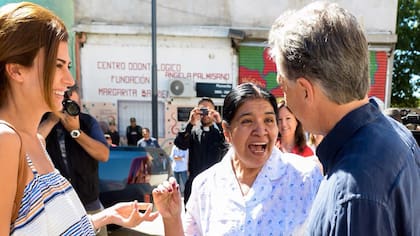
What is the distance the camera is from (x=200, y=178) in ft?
6.05

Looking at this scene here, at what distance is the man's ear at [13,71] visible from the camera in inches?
44.0

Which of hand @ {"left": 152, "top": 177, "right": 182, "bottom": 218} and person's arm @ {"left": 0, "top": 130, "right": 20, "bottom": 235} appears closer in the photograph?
person's arm @ {"left": 0, "top": 130, "right": 20, "bottom": 235}

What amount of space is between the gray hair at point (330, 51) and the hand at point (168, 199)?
2.86ft

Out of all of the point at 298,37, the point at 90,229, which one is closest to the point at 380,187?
the point at 298,37

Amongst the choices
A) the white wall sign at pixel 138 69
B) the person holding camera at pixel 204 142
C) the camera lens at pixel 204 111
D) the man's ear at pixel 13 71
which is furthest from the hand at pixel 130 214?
the white wall sign at pixel 138 69

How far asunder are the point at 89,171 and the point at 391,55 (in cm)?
1286

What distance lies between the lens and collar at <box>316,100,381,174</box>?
97 cm

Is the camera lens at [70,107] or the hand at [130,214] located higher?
the camera lens at [70,107]

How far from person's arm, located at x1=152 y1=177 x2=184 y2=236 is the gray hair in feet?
2.87

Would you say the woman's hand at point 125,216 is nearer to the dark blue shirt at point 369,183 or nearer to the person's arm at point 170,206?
the person's arm at point 170,206

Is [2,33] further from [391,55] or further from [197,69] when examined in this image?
[391,55]

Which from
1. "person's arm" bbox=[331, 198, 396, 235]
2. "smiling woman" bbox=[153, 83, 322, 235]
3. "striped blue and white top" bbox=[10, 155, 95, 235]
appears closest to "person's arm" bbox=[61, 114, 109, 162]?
"smiling woman" bbox=[153, 83, 322, 235]

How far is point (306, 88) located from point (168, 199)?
0.92 metres

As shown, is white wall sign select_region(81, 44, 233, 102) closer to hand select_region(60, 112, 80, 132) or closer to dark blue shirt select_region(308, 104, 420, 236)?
hand select_region(60, 112, 80, 132)
